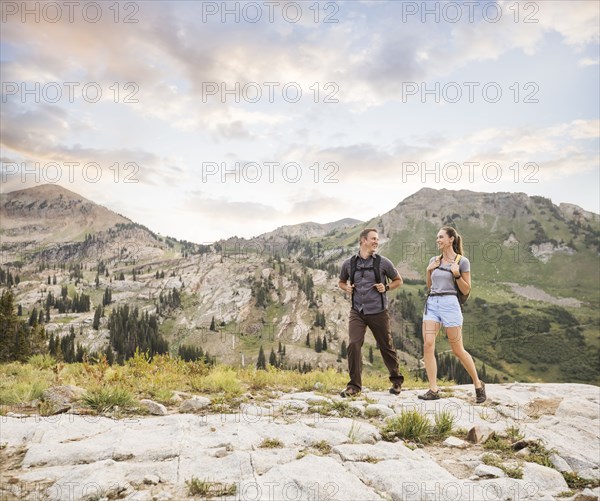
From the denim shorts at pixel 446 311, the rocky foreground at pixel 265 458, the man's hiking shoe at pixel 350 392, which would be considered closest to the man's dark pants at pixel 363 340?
the man's hiking shoe at pixel 350 392

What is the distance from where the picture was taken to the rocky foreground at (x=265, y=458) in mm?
4176

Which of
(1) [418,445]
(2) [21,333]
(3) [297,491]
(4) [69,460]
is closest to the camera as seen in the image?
(3) [297,491]

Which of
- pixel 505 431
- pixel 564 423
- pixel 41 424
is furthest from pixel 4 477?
pixel 564 423

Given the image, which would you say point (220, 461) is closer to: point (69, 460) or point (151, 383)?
point (69, 460)

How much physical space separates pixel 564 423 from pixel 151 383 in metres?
9.92

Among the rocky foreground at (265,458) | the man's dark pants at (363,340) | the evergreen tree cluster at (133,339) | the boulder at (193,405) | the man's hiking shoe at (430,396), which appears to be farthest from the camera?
the evergreen tree cluster at (133,339)

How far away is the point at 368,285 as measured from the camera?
10.5 meters

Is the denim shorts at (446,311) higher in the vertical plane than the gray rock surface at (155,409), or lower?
higher

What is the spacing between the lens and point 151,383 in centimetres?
956

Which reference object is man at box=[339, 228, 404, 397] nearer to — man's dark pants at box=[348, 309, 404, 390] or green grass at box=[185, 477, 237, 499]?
man's dark pants at box=[348, 309, 404, 390]

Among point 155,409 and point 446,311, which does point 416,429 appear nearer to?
point 446,311

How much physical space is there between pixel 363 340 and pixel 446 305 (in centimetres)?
240

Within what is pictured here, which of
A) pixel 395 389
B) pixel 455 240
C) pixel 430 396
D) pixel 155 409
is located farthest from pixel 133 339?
pixel 455 240

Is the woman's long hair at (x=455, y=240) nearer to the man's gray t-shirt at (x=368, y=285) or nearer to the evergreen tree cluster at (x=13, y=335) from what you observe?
the man's gray t-shirt at (x=368, y=285)
